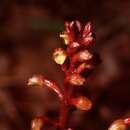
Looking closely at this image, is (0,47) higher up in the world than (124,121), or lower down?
higher up

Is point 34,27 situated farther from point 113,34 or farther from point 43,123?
point 43,123

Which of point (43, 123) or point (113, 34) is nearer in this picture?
point (43, 123)

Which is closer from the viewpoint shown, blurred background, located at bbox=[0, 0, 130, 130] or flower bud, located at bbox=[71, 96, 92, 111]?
flower bud, located at bbox=[71, 96, 92, 111]

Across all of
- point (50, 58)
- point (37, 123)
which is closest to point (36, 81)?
point (37, 123)

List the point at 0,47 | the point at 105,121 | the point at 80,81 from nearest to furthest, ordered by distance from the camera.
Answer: the point at 80,81 < the point at 105,121 < the point at 0,47

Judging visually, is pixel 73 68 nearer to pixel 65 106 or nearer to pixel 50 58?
pixel 65 106

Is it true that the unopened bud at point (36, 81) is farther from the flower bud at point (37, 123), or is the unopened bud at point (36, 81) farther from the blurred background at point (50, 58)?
Result: the blurred background at point (50, 58)

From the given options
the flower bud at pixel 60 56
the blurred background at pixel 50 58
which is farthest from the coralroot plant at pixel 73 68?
the blurred background at pixel 50 58

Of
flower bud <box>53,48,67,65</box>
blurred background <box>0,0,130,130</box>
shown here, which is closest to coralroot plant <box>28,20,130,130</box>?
flower bud <box>53,48,67,65</box>

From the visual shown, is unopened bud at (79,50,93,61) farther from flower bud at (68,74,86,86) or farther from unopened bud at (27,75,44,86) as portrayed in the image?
unopened bud at (27,75,44,86)

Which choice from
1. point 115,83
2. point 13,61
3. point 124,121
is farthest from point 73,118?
point 124,121
